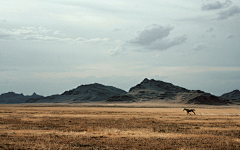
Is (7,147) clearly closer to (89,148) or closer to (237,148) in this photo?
(89,148)

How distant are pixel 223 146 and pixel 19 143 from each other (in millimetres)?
15071

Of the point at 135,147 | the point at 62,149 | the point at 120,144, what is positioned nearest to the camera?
the point at 62,149

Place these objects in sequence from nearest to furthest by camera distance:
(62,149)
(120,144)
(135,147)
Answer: (62,149), (135,147), (120,144)

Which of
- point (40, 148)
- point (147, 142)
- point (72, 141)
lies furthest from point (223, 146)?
point (40, 148)

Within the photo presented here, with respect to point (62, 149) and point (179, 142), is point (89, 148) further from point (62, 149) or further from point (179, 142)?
point (179, 142)

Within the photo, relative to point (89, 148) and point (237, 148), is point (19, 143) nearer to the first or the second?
point (89, 148)

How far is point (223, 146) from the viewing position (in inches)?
780

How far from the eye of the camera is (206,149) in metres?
18.6

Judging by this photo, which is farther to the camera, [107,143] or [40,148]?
[107,143]

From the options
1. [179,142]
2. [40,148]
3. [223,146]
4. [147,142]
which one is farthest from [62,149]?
[223,146]

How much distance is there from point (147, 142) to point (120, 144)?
7.75 feet

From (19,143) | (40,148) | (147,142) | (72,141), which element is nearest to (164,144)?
(147,142)

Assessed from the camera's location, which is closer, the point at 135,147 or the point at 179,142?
the point at 135,147

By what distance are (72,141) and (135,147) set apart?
550 cm
